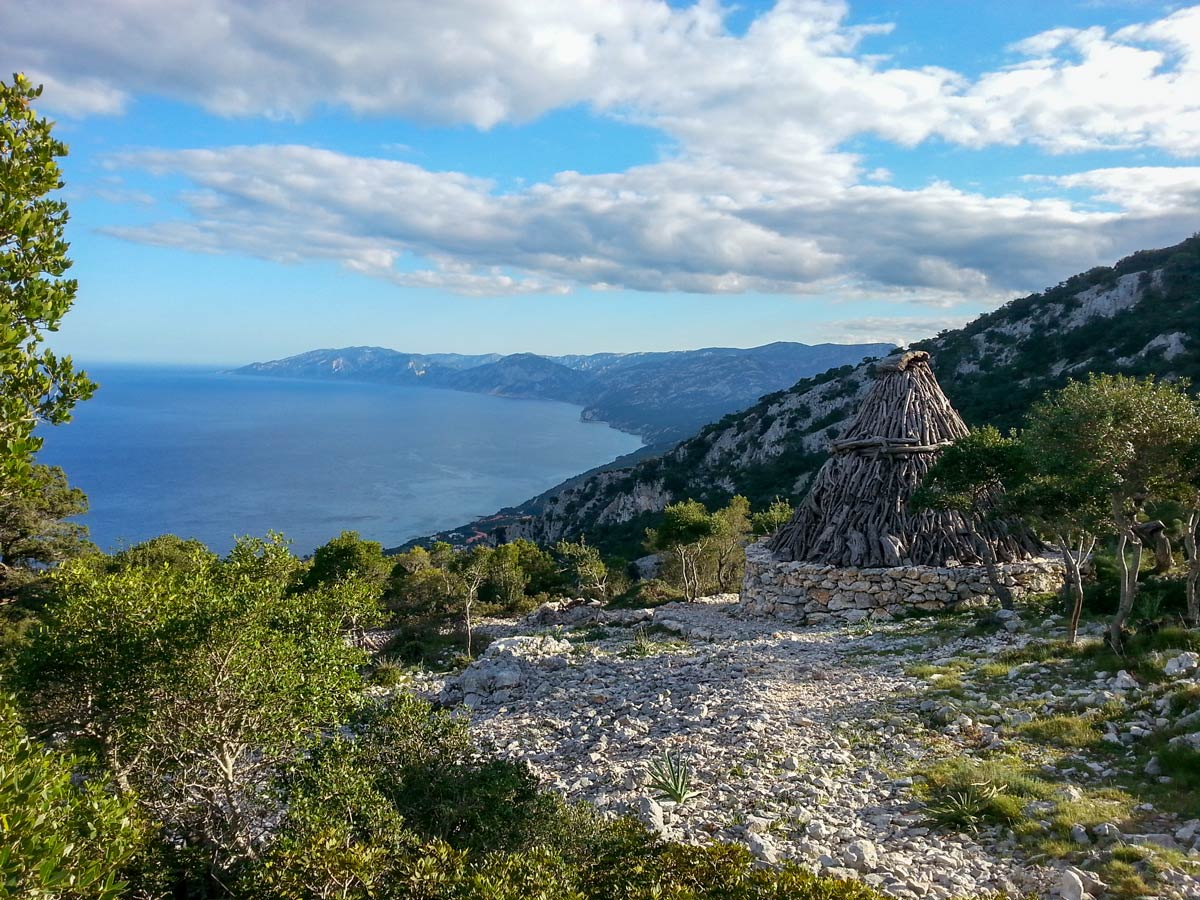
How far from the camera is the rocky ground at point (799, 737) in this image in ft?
22.7

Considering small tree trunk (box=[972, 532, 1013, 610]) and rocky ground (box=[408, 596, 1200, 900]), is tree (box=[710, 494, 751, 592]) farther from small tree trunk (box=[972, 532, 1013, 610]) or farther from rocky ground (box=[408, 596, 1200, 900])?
small tree trunk (box=[972, 532, 1013, 610])

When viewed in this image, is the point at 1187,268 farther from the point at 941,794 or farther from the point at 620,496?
the point at 941,794

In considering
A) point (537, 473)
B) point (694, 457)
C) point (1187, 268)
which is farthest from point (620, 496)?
point (537, 473)

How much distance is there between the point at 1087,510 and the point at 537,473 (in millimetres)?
144129

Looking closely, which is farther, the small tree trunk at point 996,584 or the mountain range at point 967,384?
the mountain range at point 967,384

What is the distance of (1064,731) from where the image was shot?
9602 mm

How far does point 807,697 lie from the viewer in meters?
12.3

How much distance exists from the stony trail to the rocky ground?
3cm

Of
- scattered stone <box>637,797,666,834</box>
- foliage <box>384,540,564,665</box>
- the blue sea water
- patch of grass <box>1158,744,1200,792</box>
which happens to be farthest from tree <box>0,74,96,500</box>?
the blue sea water

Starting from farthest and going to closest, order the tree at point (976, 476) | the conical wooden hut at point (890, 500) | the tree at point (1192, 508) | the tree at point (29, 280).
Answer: the conical wooden hut at point (890, 500) → the tree at point (976, 476) → the tree at point (1192, 508) → the tree at point (29, 280)

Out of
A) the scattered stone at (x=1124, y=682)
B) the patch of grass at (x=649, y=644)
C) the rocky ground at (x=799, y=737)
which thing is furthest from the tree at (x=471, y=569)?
the scattered stone at (x=1124, y=682)

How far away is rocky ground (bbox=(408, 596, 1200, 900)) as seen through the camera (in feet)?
22.7

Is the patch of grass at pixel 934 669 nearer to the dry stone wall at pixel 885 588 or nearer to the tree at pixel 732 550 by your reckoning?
the dry stone wall at pixel 885 588

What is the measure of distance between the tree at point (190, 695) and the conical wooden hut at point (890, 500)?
17.3 m
